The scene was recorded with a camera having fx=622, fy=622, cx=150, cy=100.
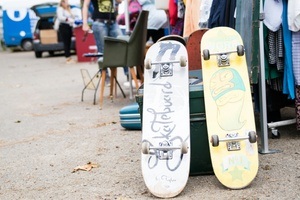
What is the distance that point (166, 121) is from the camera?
13.5ft

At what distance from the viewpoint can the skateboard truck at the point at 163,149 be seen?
3926mm

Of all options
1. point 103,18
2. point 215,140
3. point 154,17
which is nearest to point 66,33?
point 103,18

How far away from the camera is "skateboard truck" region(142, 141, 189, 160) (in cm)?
393

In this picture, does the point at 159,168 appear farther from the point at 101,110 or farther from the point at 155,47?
the point at 101,110

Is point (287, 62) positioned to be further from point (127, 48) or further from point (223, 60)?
point (127, 48)

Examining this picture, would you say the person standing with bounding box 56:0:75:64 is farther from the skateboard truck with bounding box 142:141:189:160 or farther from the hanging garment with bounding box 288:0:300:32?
the skateboard truck with bounding box 142:141:189:160

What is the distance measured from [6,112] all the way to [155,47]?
406 centimetres

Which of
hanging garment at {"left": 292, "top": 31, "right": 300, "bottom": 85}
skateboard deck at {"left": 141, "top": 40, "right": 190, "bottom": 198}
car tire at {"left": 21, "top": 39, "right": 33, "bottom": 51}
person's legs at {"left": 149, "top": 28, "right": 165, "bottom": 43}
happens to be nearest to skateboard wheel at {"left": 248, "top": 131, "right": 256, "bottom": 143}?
skateboard deck at {"left": 141, "top": 40, "right": 190, "bottom": 198}

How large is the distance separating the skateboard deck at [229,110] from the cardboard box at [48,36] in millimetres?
14249

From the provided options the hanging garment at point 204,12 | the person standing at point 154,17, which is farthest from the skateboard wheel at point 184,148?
the person standing at point 154,17

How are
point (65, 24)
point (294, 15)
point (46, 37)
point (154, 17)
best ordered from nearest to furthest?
point (294, 15) → point (154, 17) → point (65, 24) → point (46, 37)

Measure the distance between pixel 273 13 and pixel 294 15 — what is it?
0.18m

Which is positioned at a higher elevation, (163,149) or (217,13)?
(217,13)

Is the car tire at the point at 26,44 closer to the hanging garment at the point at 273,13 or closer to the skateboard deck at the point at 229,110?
the hanging garment at the point at 273,13
